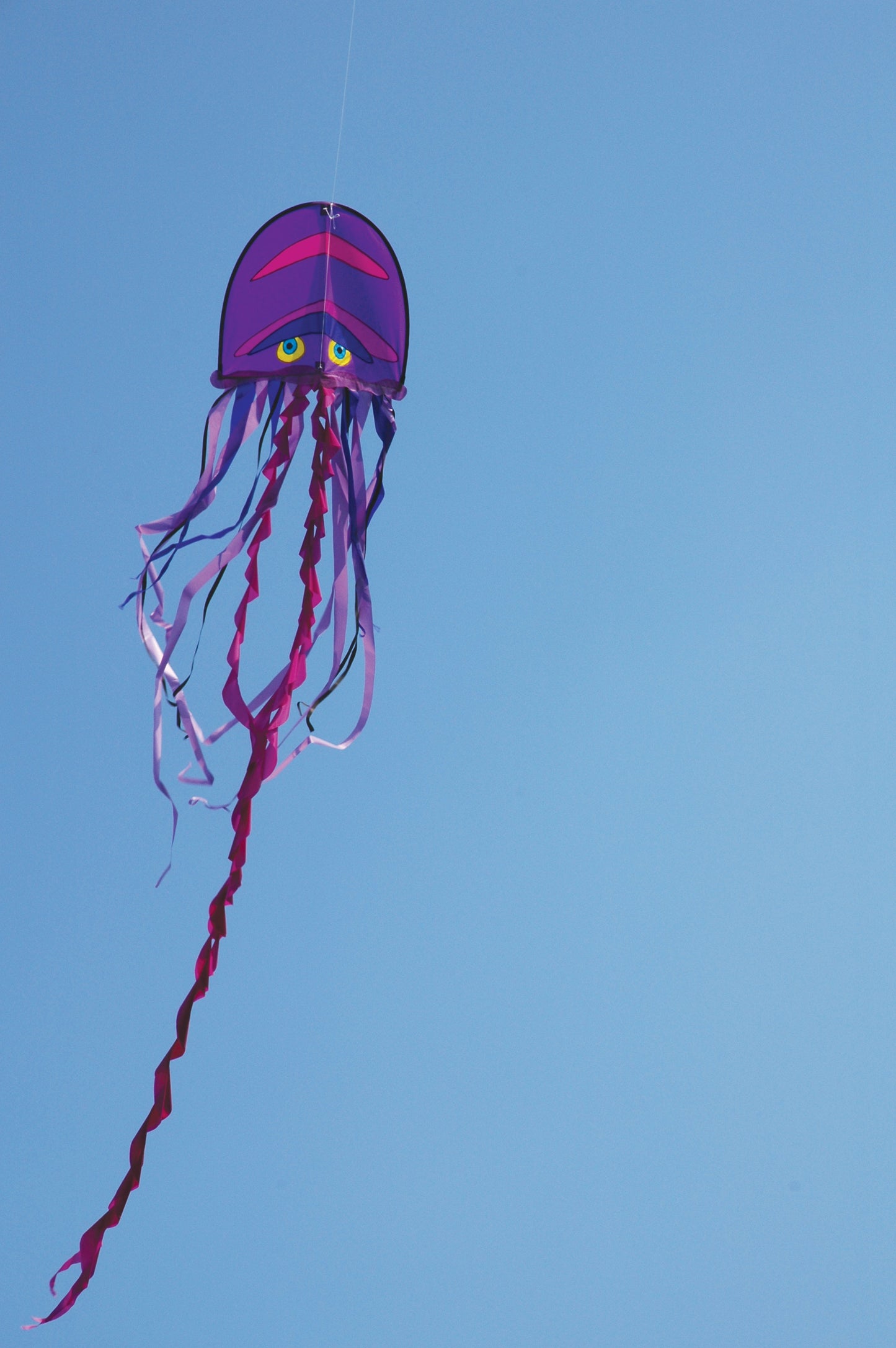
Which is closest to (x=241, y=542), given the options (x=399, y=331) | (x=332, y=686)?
(x=332, y=686)

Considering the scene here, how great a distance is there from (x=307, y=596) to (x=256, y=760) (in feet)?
0.59

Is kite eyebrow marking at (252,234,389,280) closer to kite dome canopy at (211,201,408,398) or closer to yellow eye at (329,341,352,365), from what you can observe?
kite dome canopy at (211,201,408,398)

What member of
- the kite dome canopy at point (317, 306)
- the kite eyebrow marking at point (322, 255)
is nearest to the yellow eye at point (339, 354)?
the kite dome canopy at point (317, 306)

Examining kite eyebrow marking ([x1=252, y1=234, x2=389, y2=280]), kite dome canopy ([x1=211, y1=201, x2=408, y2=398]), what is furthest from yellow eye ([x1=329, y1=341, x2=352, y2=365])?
kite eyebrow marking ([x1=252, y1=234, x2=389, y2=280])

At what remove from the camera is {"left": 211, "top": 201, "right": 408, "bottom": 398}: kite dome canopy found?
53.7 inches

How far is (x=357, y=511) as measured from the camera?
4.46 ft

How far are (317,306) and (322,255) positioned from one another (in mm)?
73

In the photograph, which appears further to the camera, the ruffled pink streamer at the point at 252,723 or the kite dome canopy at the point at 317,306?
the kite dome canopy at the point at 317,306

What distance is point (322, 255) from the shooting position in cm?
140

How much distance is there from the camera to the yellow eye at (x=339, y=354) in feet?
4.49

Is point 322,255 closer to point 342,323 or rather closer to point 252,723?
point 342,323

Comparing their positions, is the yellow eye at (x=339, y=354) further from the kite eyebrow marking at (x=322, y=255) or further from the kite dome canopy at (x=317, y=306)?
the kite eyebrow marking at (x=322, y=255)

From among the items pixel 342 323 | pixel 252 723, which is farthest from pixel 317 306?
pixel 252 723

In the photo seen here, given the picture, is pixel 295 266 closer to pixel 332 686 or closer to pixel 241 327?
pixel 241 327
